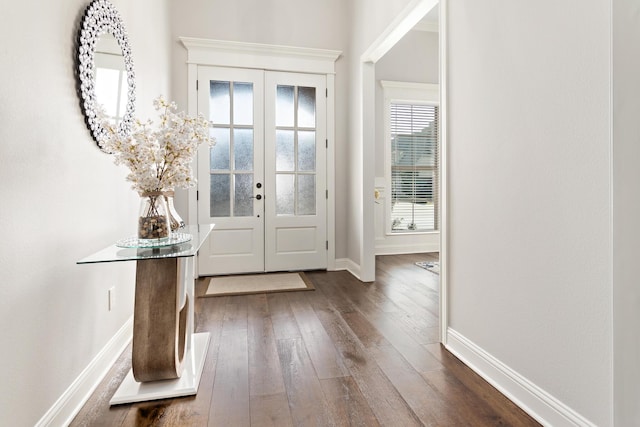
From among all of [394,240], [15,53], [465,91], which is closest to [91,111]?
[15,53]

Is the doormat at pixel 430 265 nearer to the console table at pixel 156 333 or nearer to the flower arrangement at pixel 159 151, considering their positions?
the console table at pixel 156 333

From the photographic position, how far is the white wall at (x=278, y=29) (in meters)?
3.84

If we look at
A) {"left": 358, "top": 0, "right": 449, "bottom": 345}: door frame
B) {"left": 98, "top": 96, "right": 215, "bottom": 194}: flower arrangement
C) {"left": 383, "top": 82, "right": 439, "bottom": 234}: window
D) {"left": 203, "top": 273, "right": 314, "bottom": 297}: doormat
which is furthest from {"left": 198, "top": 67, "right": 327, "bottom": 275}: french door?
{"left": 98, "top": 96, "right": 215, "bottom": 194}: flower arrangement

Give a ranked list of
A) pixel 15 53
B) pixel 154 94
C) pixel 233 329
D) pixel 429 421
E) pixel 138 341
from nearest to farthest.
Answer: pixel 15 53, pixel 429 421, pixel 138 341, pixel 233 329, pixel 154 94

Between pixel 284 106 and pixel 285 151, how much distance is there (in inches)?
20.6

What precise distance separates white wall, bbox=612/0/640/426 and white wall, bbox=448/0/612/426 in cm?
9

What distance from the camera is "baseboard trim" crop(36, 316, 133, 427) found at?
1.39 m

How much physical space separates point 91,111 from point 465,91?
197 cm

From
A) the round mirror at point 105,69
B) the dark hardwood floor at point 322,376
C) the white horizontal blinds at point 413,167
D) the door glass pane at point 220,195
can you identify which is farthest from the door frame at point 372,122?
the round mirror at point 105,69

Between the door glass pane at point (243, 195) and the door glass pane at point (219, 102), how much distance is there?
2.11ft

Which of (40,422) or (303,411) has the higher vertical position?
(40,422)

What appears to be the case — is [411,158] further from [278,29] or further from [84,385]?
[84,385]

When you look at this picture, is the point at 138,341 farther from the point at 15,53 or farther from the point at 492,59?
the point at 492,59

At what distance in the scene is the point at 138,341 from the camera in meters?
1.68
